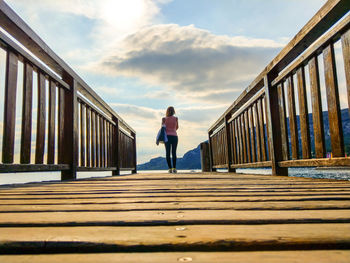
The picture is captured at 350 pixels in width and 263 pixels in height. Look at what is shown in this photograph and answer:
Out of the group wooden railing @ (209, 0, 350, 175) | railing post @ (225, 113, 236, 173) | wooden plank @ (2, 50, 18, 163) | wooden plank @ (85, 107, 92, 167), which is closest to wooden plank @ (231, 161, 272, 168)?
wooden railing @ (209, 0, 350, 175)

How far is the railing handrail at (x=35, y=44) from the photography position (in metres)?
2.19

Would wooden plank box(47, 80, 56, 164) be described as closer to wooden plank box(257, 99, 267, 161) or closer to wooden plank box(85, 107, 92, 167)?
wooden plank box(85, 107, 92, 167)

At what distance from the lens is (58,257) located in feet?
2.00

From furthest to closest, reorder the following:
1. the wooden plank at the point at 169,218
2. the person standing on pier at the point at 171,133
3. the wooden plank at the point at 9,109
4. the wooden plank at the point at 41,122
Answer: the person standing on pier at the point at 171,133 < the wooden plank at the point at 41,122 < the wooden plank at the point at 9,109 < the wooden plank at the point at 169,218

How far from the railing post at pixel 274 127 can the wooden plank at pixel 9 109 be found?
260 cm

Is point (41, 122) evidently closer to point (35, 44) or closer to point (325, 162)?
point (35, 44)

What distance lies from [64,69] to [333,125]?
274cm

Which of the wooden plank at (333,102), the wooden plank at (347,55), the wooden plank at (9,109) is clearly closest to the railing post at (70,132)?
the wooden plank at (9,109)

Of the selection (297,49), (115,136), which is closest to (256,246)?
(297,49)

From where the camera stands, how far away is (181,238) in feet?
2.31

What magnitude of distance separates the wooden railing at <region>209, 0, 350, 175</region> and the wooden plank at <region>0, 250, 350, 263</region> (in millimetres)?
1590

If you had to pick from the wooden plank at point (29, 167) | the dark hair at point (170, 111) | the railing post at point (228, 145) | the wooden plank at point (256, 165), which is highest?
the dark hair at point (170, 111)

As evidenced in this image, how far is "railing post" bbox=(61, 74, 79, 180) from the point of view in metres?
3.40

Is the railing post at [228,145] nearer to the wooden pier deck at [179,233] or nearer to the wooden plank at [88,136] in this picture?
the wooden plank at [88,136]
